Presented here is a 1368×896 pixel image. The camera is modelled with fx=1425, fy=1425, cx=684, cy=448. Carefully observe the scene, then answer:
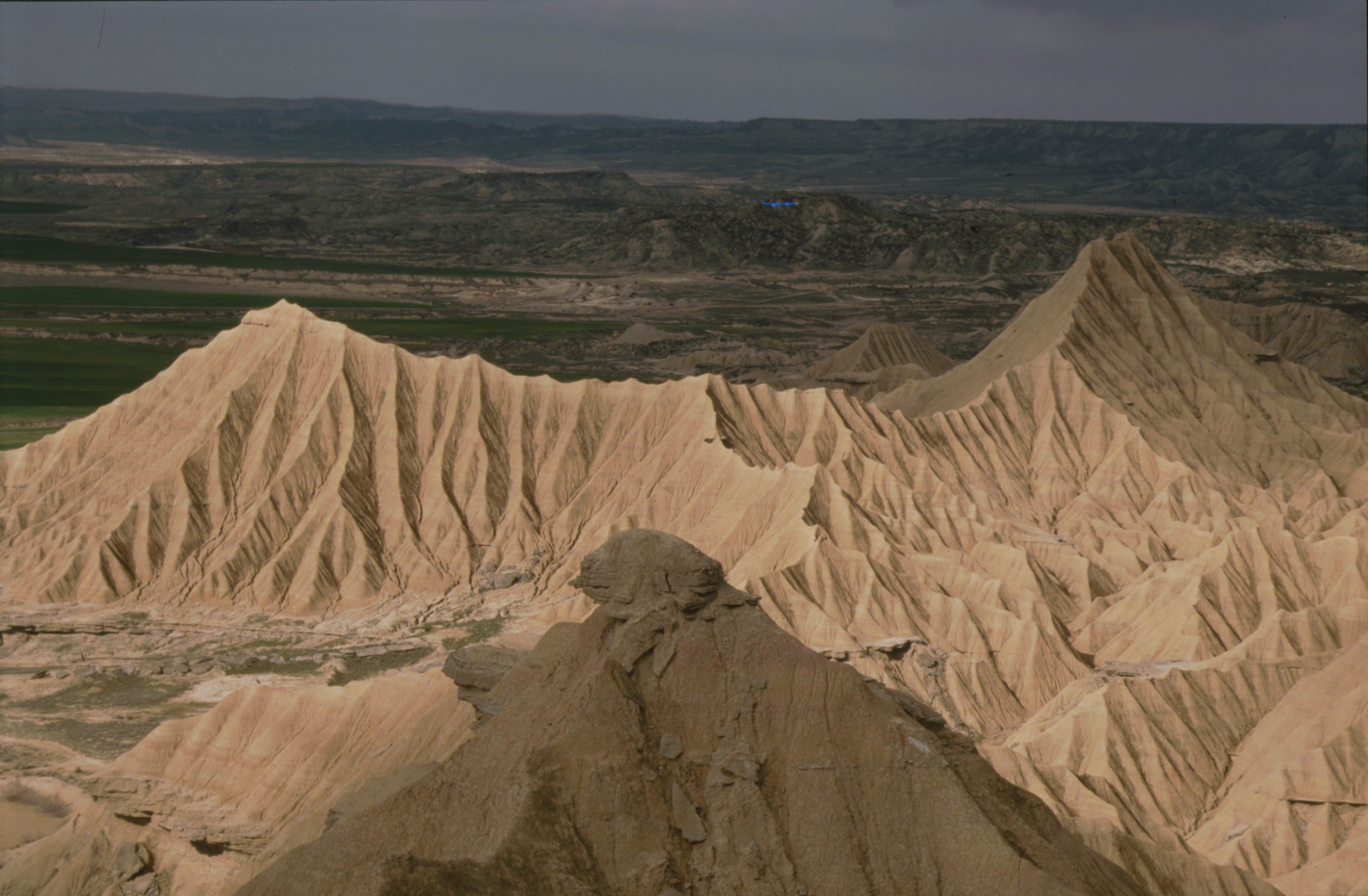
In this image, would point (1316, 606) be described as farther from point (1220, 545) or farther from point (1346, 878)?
point (1346, 878)

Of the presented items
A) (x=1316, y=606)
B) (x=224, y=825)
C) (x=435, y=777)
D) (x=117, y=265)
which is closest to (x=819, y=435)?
(x=1316, y=606)

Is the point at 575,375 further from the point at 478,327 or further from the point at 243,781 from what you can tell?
the point at 243,781

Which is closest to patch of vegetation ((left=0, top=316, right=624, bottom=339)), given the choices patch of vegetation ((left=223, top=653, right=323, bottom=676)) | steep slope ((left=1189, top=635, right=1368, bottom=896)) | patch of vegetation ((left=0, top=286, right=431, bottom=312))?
patch of vegetation ((left=0, top=286, right=431, bottom=312))

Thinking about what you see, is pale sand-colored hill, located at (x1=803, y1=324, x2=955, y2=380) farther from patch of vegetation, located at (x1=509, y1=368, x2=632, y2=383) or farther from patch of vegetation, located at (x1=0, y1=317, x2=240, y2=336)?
patch of vegetation, located at (x1=0, y1=317, x2=240, y2=336)

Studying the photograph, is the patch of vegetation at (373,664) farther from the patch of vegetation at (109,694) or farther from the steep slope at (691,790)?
the steep slope at (691,790)

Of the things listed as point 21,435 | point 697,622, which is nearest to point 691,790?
point 697,622
